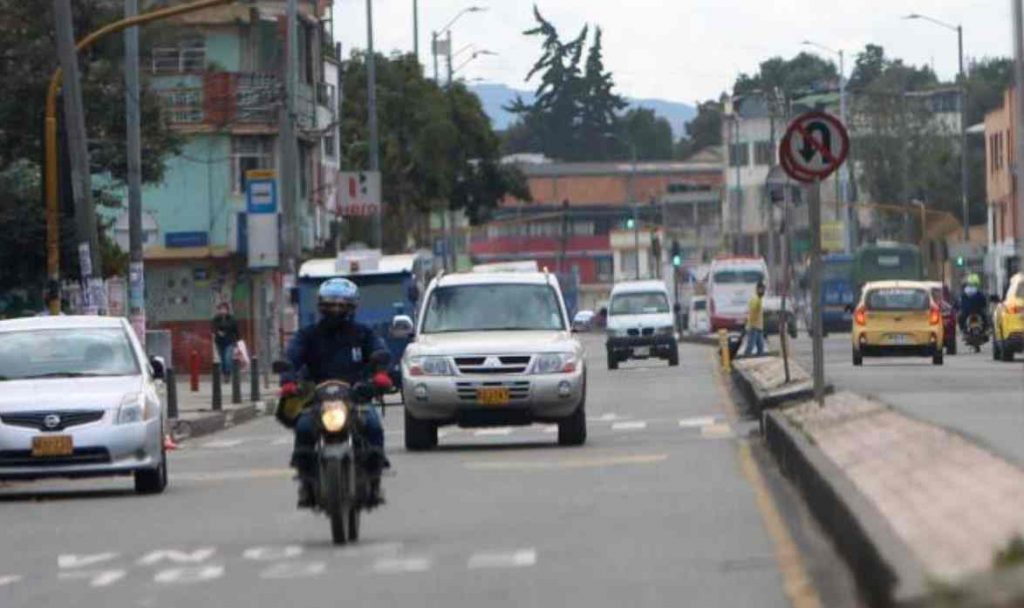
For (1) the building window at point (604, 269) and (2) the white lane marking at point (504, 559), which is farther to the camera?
(1) the building window at point (604, 269)

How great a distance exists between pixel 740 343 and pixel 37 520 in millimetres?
46716

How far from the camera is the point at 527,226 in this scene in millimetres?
174125

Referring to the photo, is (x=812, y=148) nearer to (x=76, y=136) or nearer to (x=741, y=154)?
(x=76, y=136)

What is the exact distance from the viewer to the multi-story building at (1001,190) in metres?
90.6

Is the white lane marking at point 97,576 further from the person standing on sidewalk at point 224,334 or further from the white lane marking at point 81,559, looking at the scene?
the person standing on sidewalk at point 224,334

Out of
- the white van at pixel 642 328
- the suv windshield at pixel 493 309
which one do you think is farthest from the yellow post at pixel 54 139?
the white van at pixel 642 328

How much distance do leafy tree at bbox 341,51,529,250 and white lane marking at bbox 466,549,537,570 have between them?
2925 inches

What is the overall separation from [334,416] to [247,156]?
5680 cm

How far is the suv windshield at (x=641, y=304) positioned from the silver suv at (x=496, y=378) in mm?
36259

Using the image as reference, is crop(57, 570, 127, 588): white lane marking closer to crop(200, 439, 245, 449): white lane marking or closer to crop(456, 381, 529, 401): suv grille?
crop(456, 381, 529, 401): suv grille

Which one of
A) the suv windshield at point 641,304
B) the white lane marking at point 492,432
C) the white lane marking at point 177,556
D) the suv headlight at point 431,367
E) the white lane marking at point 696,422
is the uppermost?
the suv windshield at point 641,304

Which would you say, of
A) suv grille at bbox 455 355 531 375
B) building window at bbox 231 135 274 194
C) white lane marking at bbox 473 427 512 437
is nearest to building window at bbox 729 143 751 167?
building window at bbox 231 135 274 194

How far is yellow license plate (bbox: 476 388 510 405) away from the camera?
27641mm

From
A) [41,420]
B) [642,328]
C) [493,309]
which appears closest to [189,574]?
[41,420]
